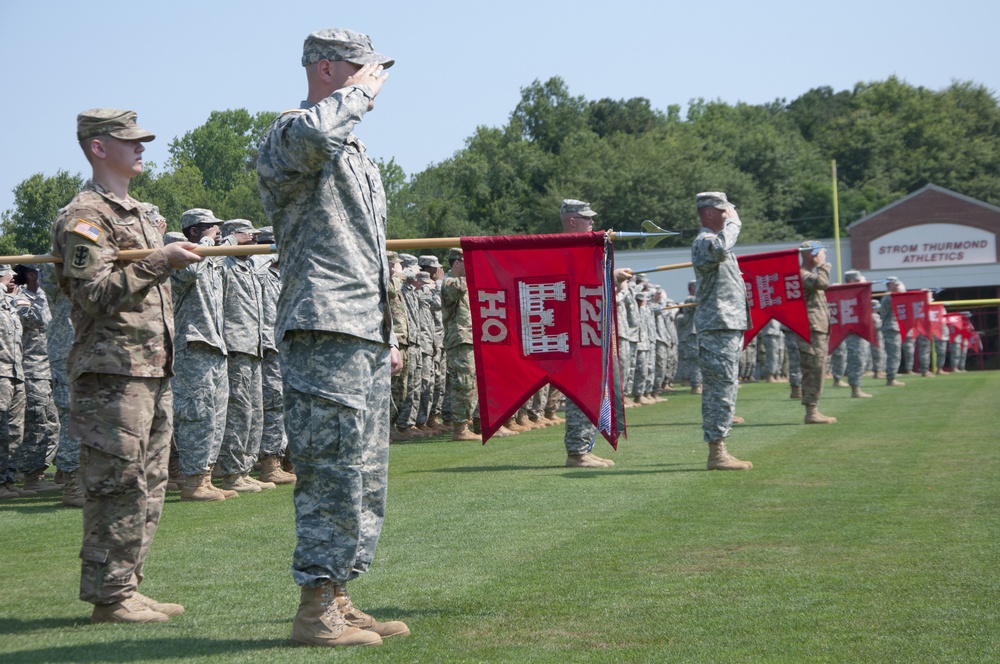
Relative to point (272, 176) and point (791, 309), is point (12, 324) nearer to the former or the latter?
point (272, 176)

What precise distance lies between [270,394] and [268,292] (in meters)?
1.04

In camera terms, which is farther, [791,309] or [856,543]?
[791,309]

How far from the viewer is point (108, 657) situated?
16.1ft

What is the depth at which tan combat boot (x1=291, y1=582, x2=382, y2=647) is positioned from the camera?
4.99 m

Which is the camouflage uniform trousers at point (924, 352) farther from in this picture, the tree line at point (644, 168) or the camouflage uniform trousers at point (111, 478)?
the camouflage uniform trousers at point (111, 478)

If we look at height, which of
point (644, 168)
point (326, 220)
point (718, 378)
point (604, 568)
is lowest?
point (604, 568)

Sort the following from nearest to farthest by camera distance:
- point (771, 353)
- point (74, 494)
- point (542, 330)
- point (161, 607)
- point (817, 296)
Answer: point (161, 607) → point (542, 330) → point (74, 494) → point (817, 296) → point (771, 353)

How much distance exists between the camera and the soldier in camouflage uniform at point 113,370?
18.3 ft

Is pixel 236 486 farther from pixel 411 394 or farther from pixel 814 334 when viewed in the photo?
pixel 814 334

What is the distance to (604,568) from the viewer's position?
21.9 ft

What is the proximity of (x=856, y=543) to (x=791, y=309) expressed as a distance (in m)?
9.85

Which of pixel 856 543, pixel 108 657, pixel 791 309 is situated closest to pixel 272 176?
pixel 108 657

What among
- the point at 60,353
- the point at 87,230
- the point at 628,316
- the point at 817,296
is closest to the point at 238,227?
the point at 60,353

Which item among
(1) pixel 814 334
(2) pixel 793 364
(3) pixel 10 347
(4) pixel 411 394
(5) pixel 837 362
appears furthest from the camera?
(5) pixel 837 362
